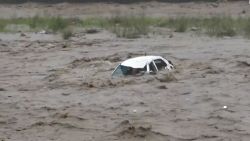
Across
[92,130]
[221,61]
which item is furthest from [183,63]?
[92,130]

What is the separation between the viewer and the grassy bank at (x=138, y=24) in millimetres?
30422

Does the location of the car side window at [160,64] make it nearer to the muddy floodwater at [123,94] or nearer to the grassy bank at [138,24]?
the muddy floodwater at [123,94]

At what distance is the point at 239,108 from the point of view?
570 inches

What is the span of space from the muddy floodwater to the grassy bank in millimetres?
3789

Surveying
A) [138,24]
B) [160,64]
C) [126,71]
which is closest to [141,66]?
[126,71]

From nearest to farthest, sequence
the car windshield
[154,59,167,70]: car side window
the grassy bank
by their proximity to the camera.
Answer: the car windshield → [154,59,167,70]: car side window → the grassy bank

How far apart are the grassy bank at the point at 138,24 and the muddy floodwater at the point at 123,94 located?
3.79 metres

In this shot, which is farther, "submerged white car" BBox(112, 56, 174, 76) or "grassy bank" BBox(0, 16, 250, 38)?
"grassy bank" BBox(0, 16, 250, 38)

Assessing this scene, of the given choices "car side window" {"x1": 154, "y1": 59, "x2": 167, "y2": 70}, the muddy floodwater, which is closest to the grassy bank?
the muddy floodwater

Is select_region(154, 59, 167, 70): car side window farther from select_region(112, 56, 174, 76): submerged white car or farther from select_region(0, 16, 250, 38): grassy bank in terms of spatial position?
select_region(0, 16, 250, 38): grassy bank

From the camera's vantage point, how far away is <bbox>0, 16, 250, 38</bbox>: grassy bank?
3042 cm

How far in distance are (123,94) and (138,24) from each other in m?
17.3

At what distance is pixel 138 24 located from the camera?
110 ft

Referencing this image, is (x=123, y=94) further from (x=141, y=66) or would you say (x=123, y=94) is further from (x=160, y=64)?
(x=160, y=64)
